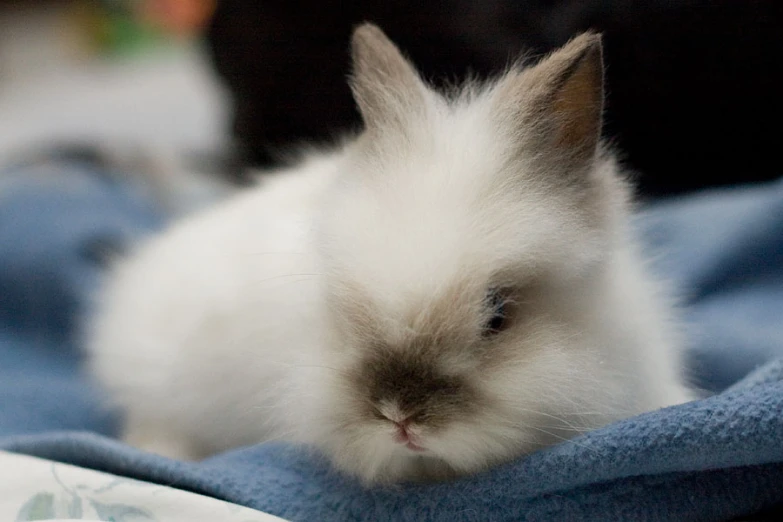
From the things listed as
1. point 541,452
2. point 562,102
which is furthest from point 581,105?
point 541,452

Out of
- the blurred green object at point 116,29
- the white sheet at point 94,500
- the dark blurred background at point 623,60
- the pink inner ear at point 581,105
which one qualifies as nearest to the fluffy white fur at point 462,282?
the pink inner ear at point 581,105

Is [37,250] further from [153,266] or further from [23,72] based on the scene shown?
[23,72]

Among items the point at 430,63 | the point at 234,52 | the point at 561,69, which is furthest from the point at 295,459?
the point at 234,52

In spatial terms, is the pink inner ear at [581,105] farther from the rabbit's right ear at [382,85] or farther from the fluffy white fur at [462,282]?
the rabbit's right ear at [382,85]

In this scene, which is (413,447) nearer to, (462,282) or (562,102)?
(462,282)

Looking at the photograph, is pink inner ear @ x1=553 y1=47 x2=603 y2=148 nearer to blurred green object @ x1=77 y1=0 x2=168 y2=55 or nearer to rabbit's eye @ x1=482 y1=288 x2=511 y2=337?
rabbit's eye @ x1=482 y1=288 x2=511 y2=337

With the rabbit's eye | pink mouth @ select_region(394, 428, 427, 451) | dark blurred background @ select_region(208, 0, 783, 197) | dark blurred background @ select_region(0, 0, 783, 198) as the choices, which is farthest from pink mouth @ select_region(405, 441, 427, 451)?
dark blurred background @ select_region(208, 0, 783, 197)
